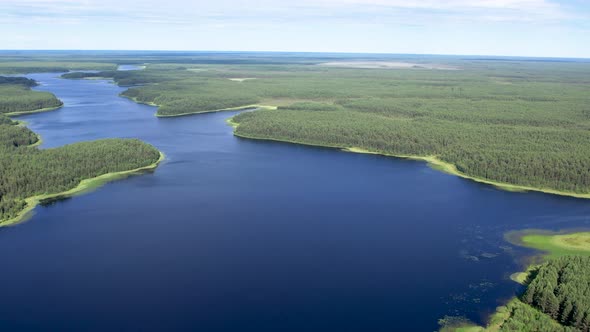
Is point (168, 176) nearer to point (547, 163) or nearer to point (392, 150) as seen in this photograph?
point (392, 150)

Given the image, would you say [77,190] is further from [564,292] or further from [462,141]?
[462,141]

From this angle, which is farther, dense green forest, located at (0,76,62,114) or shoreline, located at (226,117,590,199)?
dense green forest, located at (0,76,62,114)

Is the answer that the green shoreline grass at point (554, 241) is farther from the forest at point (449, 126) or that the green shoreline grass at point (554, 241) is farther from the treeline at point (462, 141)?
the treeline at point (462, 141)

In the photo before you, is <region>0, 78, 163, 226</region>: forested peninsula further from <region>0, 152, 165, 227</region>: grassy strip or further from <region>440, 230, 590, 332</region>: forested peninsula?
<region>440, 230, 590, 332</region>: forested peninsula

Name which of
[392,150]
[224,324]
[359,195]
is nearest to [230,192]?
[359,195]

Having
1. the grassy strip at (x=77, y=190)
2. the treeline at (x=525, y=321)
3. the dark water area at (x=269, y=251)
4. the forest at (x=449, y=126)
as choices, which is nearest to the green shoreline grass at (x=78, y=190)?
the grassy strip at (x=77, y=190)

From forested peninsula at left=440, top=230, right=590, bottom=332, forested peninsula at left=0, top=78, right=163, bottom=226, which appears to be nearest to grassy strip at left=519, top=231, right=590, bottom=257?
forested peninsula at left=440, top=230, right=590, bottom=332
